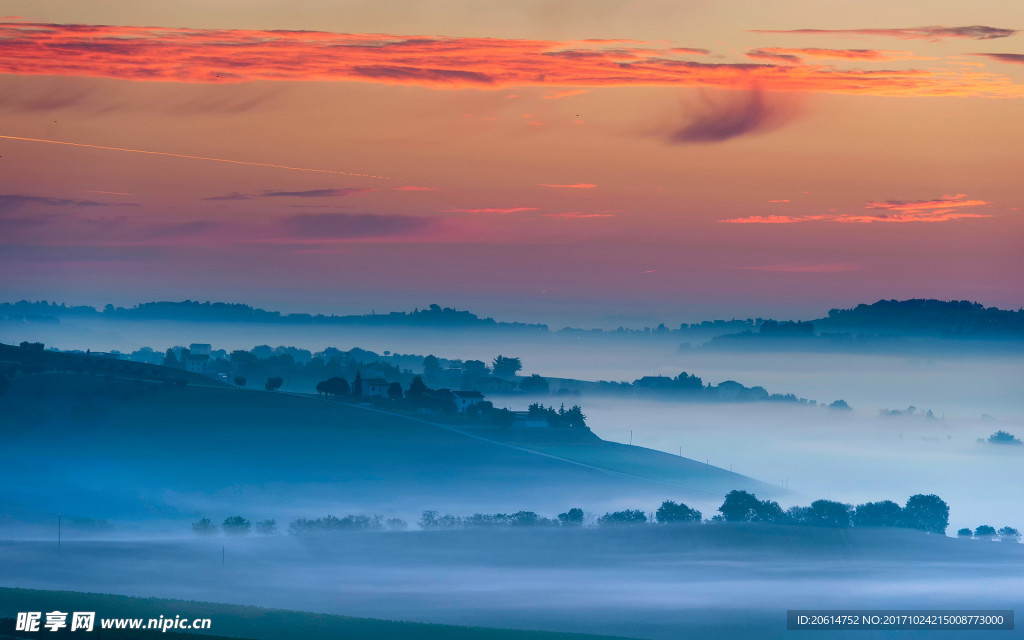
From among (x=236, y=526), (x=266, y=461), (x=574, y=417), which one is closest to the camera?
(x=236, y=526)

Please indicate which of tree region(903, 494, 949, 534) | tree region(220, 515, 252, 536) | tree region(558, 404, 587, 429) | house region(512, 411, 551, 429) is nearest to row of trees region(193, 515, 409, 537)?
tree region(220, 515, 252, 536)

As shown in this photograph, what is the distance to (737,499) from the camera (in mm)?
95688

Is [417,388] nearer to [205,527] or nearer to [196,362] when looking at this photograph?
[196,362]

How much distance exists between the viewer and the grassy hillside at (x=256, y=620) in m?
47.6

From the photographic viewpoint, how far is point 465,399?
425ft

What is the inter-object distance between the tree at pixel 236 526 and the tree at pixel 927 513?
5453cm

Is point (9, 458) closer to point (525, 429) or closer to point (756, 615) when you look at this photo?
point (525, 429)

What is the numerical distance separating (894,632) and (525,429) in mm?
75430

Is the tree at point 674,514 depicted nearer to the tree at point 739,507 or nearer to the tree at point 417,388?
the tree at point 739,507

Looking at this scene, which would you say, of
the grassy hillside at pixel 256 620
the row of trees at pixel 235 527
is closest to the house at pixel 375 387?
the row of trees at pixel 235 527

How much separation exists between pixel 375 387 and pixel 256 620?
3217 inches

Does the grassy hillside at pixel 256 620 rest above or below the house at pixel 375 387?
below

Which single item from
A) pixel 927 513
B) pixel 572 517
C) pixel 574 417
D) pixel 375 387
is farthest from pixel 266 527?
pixel 927 513

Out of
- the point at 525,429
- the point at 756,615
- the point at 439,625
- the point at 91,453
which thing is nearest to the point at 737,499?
the point at 525,429
